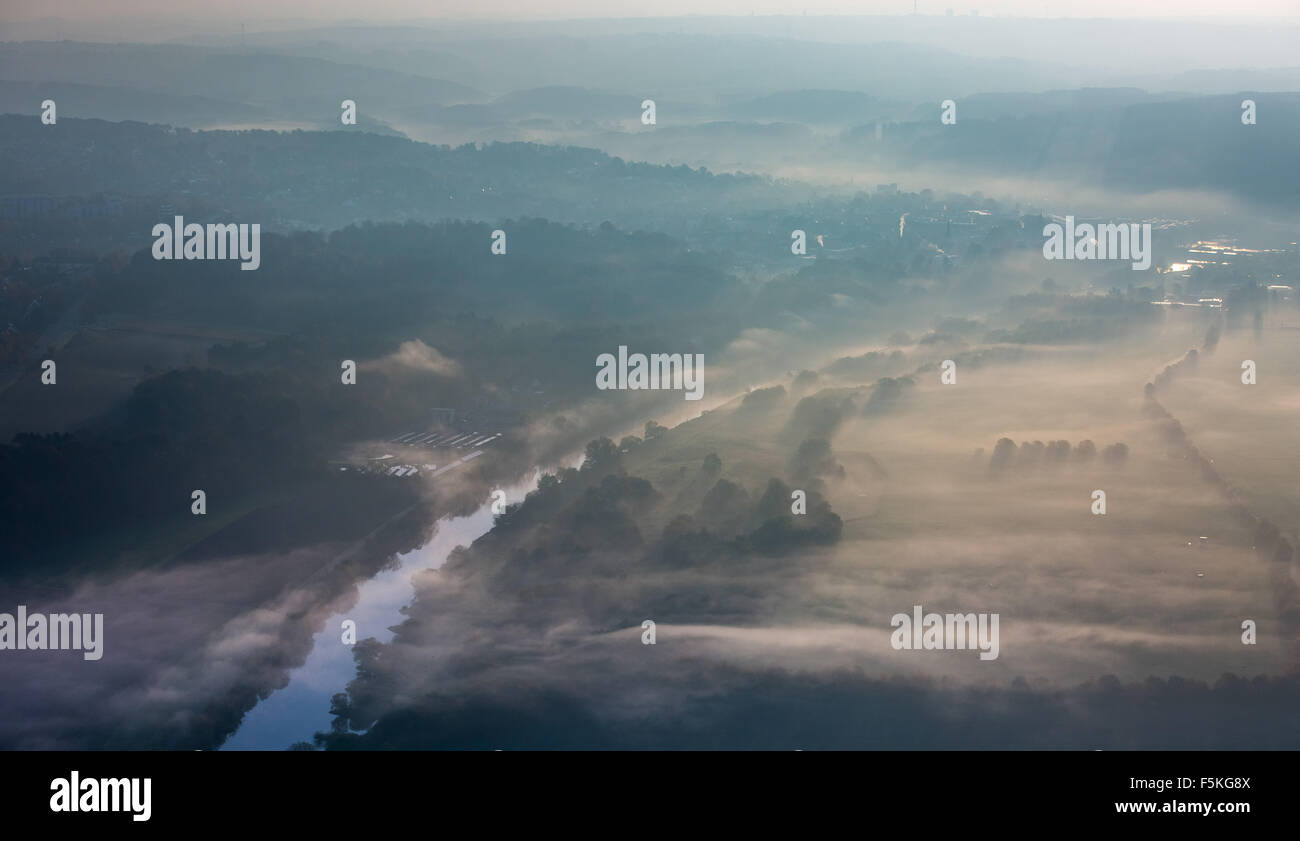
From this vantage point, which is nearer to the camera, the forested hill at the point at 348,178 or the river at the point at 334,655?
the river at the point at 334,655

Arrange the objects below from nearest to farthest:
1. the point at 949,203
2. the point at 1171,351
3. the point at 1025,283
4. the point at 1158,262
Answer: the point at 1171,351, the point at 1025,283, the point at 1158,262, the point at 949,203

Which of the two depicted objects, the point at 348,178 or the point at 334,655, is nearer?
the point at 334,655

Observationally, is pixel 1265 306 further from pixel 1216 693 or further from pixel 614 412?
pixel 1216 693

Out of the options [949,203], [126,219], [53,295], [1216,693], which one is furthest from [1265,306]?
[126,219]

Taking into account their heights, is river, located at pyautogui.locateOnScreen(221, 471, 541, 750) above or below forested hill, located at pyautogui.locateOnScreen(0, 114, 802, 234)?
below

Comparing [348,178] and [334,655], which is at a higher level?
[348,178]

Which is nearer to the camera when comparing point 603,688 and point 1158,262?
point 603,688

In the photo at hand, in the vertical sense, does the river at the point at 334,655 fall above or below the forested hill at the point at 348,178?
below

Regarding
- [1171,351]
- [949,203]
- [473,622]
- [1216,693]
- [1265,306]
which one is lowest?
[1216,693]

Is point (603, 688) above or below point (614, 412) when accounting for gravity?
below

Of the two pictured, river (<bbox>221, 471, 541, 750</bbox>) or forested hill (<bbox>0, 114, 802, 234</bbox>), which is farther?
forested hill (<bbox>0, 114, 802, 234</bbox>)

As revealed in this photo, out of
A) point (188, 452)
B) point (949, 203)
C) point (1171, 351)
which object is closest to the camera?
point (188, 452)
